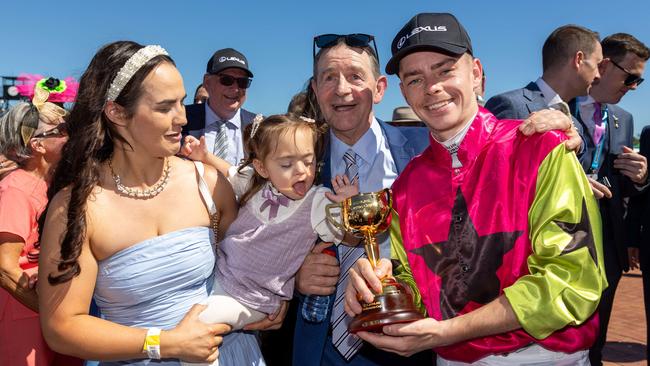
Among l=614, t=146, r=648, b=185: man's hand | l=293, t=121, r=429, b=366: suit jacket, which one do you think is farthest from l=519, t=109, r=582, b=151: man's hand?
l=614, t=146, r=648, b=185: man's hand

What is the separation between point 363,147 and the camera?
9.99 ft

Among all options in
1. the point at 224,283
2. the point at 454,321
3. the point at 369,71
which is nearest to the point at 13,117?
the point at 224,283

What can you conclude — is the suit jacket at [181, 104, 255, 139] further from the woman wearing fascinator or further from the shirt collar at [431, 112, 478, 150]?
the shirt collar at [431, 112, 478, 150]

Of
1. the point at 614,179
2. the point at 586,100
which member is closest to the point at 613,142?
→ the point at 614,179

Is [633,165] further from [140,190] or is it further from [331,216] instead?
[140,190]

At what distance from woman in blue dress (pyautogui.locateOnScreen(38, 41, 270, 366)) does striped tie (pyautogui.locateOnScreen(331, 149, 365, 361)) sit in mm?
662

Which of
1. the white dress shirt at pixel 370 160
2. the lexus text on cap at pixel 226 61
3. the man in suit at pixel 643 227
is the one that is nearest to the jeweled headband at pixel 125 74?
the white dress shirt at pixel 370 160

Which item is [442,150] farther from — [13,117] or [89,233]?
[13,117]

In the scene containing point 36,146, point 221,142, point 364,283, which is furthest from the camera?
point 221,142

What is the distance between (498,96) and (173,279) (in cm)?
313

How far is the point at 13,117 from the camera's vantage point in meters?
3.62

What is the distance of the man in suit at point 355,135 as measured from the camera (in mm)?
2811

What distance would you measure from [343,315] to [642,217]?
385cm

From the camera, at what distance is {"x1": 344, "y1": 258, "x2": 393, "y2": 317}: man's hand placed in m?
2.01
